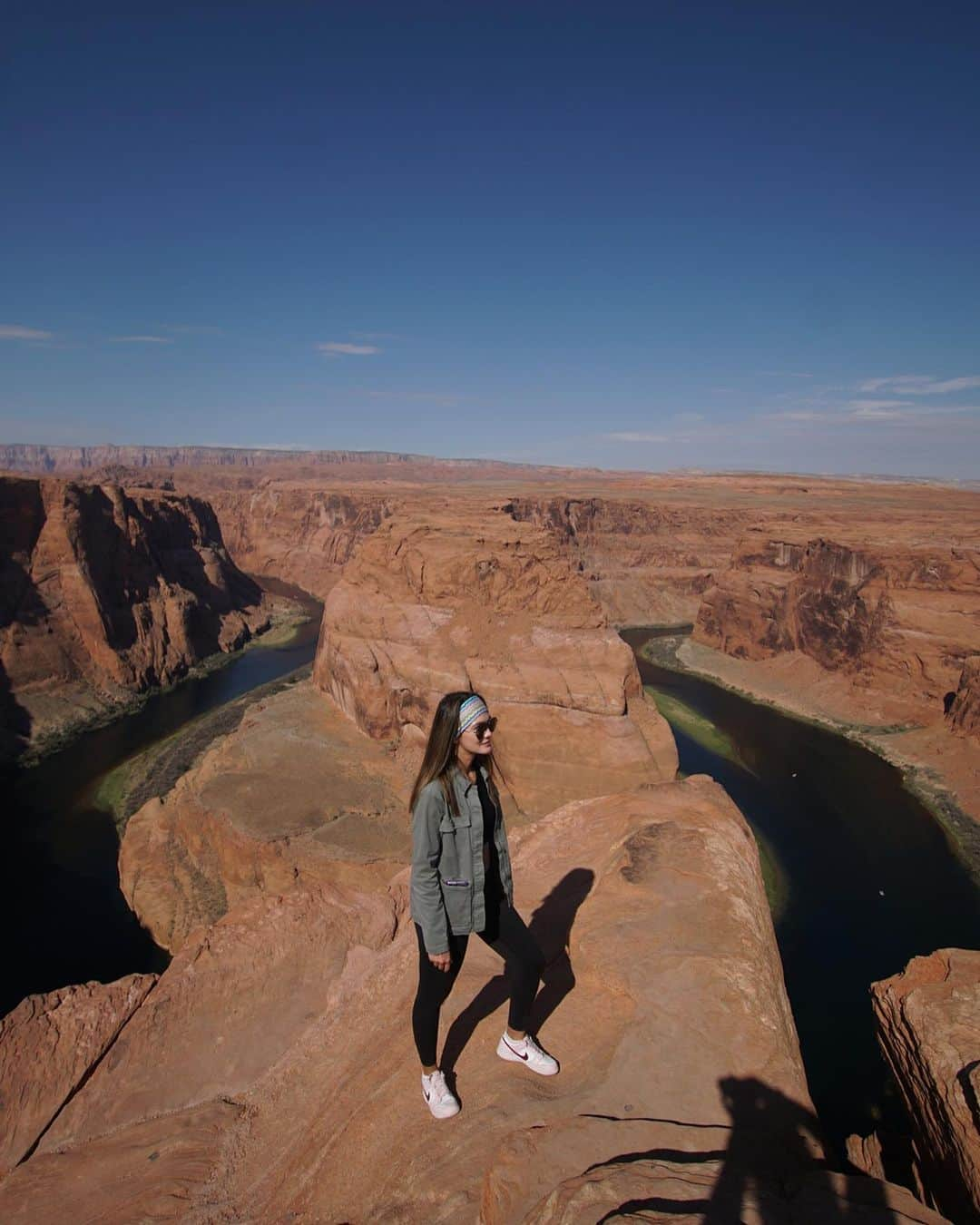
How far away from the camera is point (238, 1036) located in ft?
27.1

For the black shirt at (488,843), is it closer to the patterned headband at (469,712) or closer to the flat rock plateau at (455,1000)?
the patterned headband at (469,712)

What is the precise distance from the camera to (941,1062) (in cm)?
519

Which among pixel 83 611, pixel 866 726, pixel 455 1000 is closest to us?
pixel 455 1000

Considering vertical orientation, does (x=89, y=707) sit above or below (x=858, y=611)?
below

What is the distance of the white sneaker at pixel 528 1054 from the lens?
5.58m

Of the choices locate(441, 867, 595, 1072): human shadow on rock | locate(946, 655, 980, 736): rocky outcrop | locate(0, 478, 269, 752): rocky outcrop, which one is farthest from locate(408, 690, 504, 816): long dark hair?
locate(946, 655, 980, 736): rocky outcrop

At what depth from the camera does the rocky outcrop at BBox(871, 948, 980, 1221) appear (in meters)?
4.75

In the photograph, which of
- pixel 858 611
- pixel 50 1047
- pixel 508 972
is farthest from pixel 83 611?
pixel 858 611

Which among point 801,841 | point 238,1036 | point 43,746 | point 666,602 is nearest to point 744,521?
point 666,602

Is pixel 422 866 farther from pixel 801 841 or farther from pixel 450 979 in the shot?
pixel 801 841

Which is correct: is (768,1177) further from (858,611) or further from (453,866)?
(858,611)

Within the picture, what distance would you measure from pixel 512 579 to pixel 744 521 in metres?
66.4

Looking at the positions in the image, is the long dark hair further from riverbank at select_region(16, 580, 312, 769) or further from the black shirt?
riverbank at select_region(16, 580, 312, 769)

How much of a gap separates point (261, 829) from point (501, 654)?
1043 centimetres
